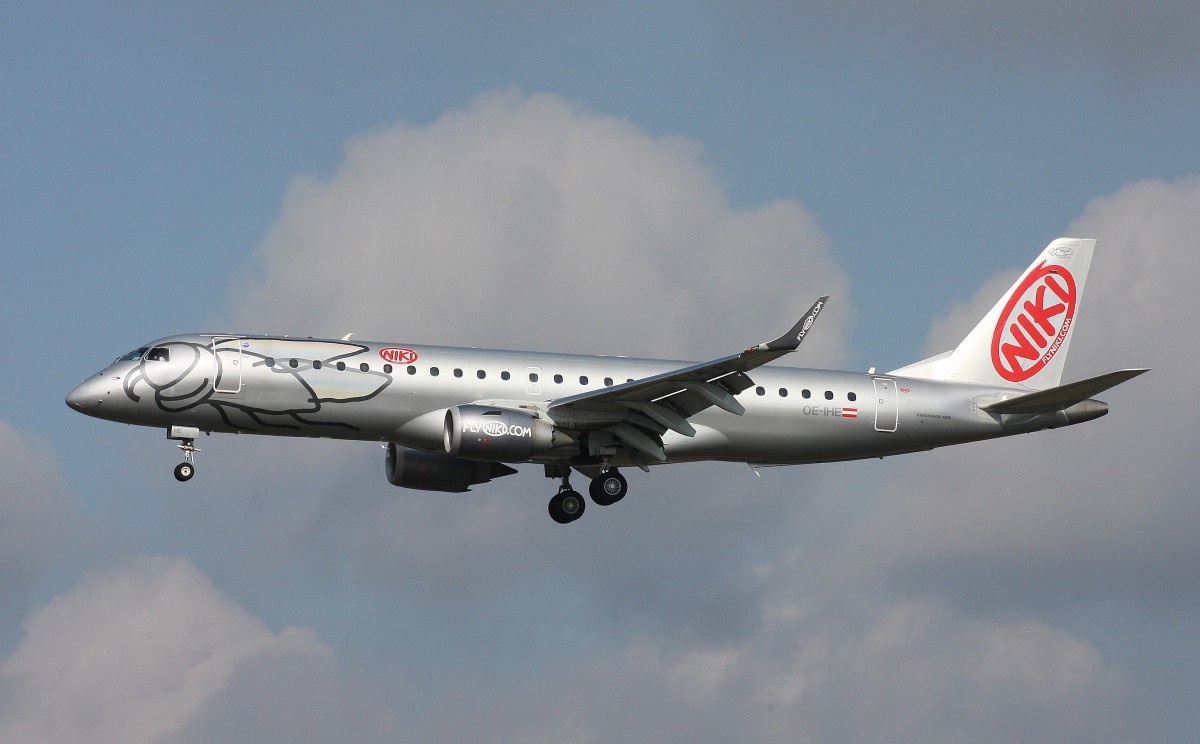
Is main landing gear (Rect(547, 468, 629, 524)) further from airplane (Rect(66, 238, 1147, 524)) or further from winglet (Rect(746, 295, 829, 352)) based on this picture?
winglet (Rect(746, 295, 829, 352))

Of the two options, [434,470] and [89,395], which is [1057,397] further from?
[89,395]

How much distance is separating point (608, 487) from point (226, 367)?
1097 cm

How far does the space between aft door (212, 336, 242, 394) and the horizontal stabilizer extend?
21.2 metres

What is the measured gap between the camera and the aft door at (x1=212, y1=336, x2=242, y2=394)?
152ft

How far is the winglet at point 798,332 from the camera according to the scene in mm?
41062

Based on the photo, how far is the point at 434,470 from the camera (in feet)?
170

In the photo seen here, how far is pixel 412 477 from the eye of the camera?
52.0m

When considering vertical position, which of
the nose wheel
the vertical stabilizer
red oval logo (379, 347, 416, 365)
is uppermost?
the vertical stabilizer

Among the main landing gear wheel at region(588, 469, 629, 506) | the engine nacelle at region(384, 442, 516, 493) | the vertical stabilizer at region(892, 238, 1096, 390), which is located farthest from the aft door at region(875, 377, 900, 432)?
the engine nacelle at region(384, 442, 516, 493)

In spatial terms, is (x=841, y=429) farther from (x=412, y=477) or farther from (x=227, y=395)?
(x=227, y=395)

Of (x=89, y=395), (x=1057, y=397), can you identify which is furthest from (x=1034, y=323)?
(x=89, y=395)

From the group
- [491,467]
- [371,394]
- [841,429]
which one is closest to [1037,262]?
[841,429]

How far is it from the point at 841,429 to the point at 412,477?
12386 millimetres

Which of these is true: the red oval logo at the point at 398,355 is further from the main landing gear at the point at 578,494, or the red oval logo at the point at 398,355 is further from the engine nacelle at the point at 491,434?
the main landing gear at the point at 578,494
